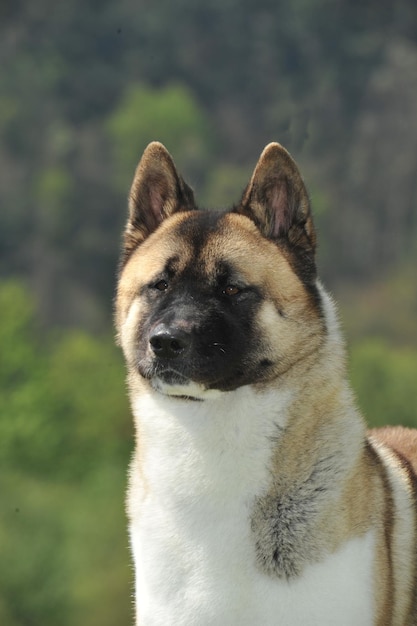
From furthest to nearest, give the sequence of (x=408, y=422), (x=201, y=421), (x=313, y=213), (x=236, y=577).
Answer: (x=408, y=422) < (x=313, y=213) < (x=201, y=421) < (x=236, y=577)

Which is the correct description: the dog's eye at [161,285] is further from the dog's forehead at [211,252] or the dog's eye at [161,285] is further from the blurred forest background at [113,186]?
the blurred forest background at [113,186]

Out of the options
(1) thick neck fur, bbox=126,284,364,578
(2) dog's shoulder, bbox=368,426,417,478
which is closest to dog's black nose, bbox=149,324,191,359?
(1) thick neck fur, bbox=126,284,364,578

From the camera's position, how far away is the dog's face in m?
4.03

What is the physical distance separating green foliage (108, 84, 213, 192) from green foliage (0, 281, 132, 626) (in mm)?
4920

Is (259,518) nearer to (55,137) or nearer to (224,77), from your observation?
(224,77)

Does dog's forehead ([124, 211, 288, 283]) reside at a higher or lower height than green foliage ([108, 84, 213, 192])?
lower

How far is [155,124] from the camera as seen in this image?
92.9ft

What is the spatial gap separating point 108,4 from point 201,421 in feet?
79.0

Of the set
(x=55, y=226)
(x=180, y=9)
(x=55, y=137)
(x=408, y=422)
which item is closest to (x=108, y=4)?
(x=180, y=9)

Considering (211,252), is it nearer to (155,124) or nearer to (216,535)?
(216,535)

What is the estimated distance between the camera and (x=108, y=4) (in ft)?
86.1

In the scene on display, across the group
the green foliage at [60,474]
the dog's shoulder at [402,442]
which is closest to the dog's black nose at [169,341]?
the dog's shoulder at [402,442]

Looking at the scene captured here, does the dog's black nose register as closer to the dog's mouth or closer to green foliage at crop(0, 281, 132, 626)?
the dog's mouth

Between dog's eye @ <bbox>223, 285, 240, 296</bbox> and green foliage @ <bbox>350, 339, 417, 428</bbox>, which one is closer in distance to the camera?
dog's eye @ <bbox>223, 285, 240, 296</bbox>
